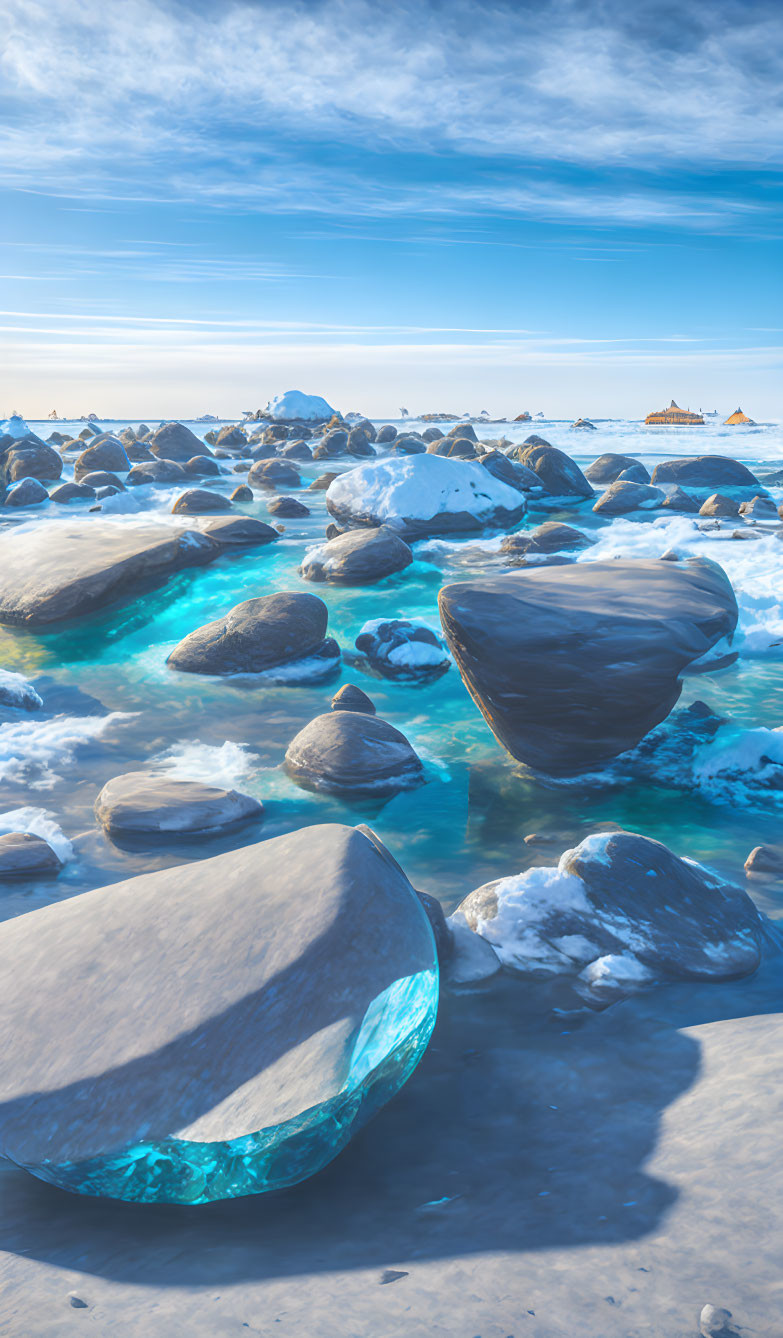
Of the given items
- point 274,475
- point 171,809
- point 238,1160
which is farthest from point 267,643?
point 274,475

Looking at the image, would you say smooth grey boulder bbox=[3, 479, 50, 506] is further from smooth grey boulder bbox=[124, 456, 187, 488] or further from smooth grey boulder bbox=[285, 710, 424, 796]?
smooth grey boulder bbox=[285, 710, 424, 796]

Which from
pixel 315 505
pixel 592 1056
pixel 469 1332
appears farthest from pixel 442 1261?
pixel 315 505

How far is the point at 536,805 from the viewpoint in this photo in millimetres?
4816

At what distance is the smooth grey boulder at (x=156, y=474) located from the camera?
18.5 m

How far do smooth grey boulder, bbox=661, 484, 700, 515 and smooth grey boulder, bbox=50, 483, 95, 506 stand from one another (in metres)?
11.4

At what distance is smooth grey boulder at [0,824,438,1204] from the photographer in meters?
2.04

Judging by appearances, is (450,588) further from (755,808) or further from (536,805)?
(755,808)

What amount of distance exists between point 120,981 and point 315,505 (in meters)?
13.8

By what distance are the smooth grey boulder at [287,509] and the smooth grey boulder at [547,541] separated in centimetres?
440

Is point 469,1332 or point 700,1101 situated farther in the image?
point 700,1101

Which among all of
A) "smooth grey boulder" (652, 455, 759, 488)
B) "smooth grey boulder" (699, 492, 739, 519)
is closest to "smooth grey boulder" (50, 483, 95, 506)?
"smooth grey boulder" (699, 492, 739, 519)

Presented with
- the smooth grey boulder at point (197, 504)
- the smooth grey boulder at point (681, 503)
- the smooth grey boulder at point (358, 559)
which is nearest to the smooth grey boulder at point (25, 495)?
the smooth grey boulder at point (197, 504)

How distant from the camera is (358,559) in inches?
392

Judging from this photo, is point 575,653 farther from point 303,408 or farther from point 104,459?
point 303,408
